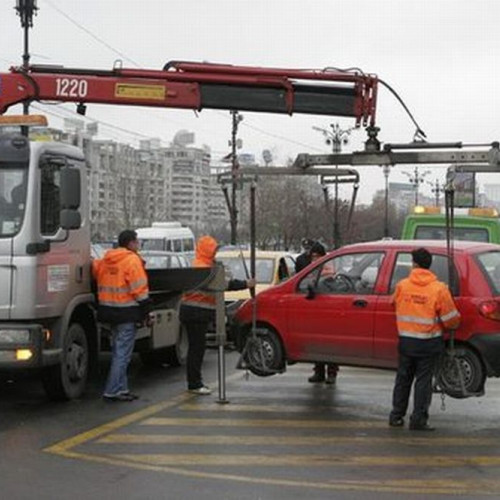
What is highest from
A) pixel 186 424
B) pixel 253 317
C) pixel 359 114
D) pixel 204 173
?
pixel 204 173

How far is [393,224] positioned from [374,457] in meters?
61.1

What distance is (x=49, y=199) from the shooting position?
8570 mm

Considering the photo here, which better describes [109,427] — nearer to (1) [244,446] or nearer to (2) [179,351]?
(1) [244,446]

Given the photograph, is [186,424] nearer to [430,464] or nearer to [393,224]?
[430,464]

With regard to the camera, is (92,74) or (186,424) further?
(92,74)

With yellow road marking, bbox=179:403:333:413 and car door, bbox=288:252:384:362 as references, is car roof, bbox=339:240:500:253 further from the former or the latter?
yellow road marking, bbox=179:403:333:413

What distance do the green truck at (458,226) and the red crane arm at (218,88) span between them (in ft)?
19.7

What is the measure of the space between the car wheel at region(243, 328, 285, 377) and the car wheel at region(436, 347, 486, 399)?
2.06m

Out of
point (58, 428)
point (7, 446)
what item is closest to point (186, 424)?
point (58, 428)

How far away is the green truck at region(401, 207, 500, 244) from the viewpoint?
52.7 feet

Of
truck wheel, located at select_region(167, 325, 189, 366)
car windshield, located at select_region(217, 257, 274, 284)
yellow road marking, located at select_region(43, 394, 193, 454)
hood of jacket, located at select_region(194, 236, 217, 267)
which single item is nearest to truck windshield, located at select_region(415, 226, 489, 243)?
car windshield, located at select_region(217, 257, 274, 284)

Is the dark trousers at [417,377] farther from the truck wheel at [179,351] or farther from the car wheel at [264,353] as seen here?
the truck wheel at [179,351]

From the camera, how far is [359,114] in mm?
10539

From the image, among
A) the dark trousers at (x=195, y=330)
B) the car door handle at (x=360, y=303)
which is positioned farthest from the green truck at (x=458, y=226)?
the car door handle at (x=360, y=303)
